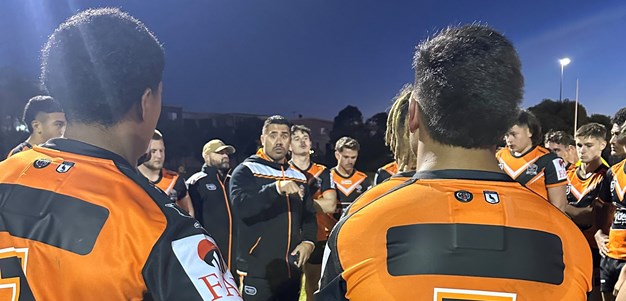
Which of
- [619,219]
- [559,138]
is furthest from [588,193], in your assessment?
[559,138]

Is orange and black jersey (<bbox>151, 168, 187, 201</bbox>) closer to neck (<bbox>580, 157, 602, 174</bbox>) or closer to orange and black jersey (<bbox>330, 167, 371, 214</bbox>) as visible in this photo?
orange and black jersey (<bbox>330, 167, 371, 214</bbox>)

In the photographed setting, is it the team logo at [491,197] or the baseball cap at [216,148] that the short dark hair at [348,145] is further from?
the team logo at [491,197]

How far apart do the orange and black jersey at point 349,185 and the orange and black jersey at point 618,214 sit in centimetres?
352

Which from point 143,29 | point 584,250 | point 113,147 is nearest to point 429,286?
point 584,250

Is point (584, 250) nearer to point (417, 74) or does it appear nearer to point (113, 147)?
point (417, 74)

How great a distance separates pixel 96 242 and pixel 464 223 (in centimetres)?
99

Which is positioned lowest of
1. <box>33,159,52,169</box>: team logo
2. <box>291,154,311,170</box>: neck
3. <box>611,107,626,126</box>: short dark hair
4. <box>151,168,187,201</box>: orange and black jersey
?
<box>151,168,187,201</box>: orange and black jersey

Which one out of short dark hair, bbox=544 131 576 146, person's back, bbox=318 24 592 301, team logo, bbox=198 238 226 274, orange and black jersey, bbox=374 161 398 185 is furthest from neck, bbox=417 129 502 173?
short dark hair, bbox=544 131 576 146

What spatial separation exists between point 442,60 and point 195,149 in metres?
12.2

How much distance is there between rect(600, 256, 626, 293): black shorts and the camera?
13.6 ft

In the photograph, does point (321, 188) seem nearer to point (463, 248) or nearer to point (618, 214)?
point (618, 214)

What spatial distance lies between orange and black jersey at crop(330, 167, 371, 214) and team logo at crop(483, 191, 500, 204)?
5.58m

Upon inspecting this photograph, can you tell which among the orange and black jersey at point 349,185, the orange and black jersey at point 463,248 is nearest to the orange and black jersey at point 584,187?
the orange and black jersey at point 349,185

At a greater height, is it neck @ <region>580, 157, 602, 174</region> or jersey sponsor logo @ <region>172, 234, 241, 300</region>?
neck @ <region>580, 157, 602, 174</region>
